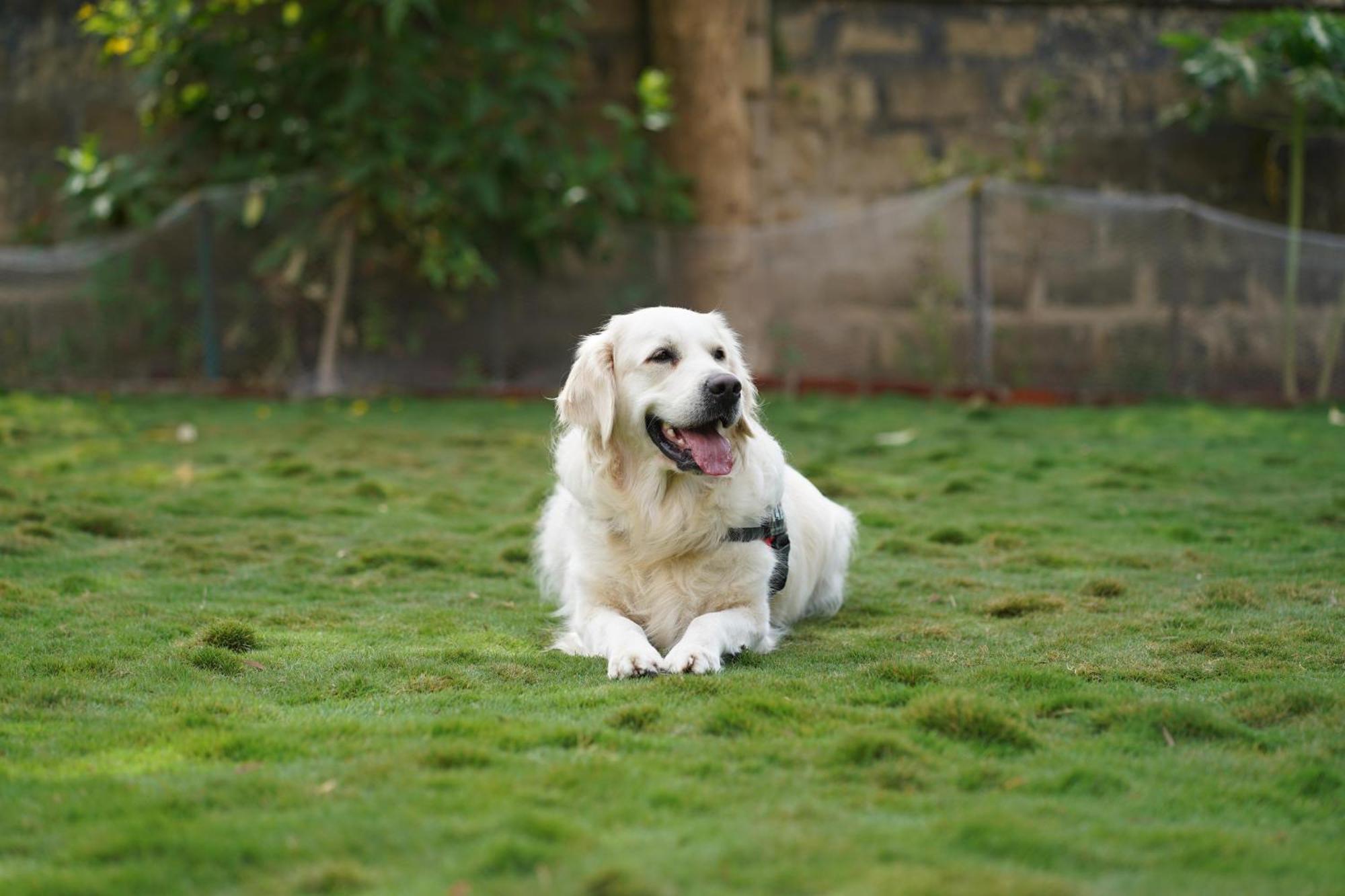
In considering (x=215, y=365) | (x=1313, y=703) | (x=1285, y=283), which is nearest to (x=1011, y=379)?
(x=1285, y=283)

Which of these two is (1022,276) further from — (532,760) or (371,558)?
(532,760)

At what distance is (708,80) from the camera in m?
13.2

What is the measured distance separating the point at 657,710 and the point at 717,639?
2.48 feet

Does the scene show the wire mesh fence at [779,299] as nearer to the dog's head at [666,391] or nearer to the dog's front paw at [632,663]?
the dog's head at [666,391]

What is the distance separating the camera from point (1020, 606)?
16.9ft

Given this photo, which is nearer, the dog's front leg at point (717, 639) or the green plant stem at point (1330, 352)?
the dog's front leg at point (717, 639)

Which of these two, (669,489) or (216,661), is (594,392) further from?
(216,661)

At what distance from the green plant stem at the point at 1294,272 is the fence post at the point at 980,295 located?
2.47 meters

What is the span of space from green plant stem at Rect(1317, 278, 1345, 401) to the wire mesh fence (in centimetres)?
2

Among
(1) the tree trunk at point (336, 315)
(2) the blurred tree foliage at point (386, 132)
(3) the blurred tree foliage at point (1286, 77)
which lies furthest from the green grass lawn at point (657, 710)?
(3) the blurred tree foliage at point (1286, 77)

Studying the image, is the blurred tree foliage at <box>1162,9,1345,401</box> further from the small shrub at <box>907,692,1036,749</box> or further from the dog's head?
the small shrub at <box>907,692,1036,749</box>

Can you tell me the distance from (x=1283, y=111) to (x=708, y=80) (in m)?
5.33

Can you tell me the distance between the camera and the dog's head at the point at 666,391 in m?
4.63

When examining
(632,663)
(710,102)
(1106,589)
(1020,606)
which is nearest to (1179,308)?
(710,102)
